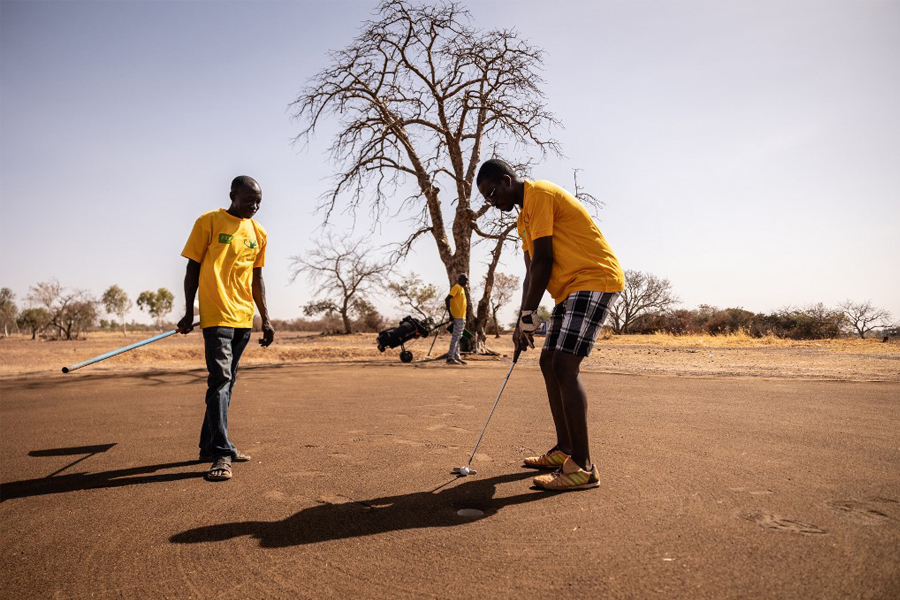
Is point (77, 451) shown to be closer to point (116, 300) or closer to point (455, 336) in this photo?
point (455, 336)

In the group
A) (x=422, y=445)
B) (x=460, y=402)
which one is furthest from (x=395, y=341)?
(x=422, y=445)

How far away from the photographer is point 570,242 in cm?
338

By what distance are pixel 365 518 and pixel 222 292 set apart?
2.26 m

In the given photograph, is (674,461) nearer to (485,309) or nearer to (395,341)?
(395,341)

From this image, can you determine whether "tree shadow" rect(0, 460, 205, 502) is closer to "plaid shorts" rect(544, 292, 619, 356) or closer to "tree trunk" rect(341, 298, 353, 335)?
"plaid shorts" rect(544, 292, 619, 356)

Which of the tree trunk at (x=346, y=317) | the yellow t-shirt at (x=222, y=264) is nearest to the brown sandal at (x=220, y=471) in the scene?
the yellow t-shirt at (x=222, y=264)

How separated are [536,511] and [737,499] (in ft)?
3.88

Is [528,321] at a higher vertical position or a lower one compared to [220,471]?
higher

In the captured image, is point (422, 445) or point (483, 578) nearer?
point (483, 578)

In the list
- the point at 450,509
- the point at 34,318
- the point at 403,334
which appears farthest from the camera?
the point at 34,318

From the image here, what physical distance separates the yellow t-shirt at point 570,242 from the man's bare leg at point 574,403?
492 mm

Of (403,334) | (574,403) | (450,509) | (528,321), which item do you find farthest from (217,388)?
(403,334)

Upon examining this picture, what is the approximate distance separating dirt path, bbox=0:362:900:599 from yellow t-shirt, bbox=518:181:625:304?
52.4 inches

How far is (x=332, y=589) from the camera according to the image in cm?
196
